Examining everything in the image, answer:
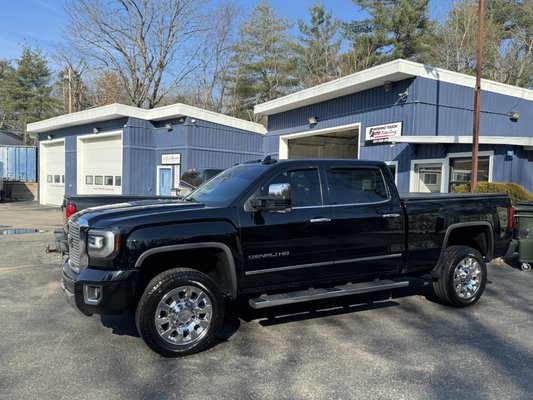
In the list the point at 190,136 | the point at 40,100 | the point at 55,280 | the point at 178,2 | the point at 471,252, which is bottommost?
the point at 55,280

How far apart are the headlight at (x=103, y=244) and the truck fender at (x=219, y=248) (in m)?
0.25

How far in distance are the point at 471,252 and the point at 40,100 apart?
60.5 m

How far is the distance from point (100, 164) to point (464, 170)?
18.8 metres

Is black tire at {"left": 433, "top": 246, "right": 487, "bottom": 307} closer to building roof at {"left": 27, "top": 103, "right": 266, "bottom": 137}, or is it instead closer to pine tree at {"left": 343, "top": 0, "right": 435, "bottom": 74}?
building roof at {"left": 27, "top": 103, "right": 266, "bottom": 137}

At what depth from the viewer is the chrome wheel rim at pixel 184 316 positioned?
4.28m

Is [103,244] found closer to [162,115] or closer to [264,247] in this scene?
[264,247]

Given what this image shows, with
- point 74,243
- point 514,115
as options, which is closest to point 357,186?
point 74,243

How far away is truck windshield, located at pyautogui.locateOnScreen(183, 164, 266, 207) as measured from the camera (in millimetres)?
4809

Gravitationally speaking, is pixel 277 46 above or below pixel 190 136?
above

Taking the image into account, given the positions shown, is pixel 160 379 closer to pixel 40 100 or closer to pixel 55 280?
pixel 55 280

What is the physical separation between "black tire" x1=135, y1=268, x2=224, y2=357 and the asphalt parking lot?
17 cm

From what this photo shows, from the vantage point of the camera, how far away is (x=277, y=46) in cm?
3688

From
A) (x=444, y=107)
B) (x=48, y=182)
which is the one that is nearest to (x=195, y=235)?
(x=444, y=107)

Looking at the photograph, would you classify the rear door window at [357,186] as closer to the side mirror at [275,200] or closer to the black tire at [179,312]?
the side mirror at [275,200]
